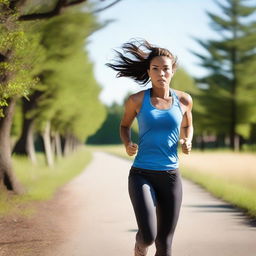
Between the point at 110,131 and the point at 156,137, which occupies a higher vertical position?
the point at 110,131

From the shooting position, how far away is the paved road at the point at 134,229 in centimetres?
649

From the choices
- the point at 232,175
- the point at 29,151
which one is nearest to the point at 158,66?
the point at 232,175

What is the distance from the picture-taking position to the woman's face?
4.45 meters

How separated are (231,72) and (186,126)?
38887 mm

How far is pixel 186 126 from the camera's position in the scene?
4.77m

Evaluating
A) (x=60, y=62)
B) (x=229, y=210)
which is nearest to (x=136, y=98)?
(x=229, y=210)

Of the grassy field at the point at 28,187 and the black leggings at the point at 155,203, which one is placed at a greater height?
the black leggings at the point at 155,203

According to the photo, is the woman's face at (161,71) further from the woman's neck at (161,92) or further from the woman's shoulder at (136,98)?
the woman's shoulder at (136,98)

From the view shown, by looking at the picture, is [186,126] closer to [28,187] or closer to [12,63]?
[12,63]

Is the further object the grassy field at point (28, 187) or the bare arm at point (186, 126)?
the grassy field at point (28, 187)

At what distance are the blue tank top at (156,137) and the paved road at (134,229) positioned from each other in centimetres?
229

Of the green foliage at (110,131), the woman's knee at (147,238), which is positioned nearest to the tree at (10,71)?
the woman's knee at (147,238)

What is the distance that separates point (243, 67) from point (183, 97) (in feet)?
126

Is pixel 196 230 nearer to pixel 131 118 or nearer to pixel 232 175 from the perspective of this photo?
pixel 131 118
